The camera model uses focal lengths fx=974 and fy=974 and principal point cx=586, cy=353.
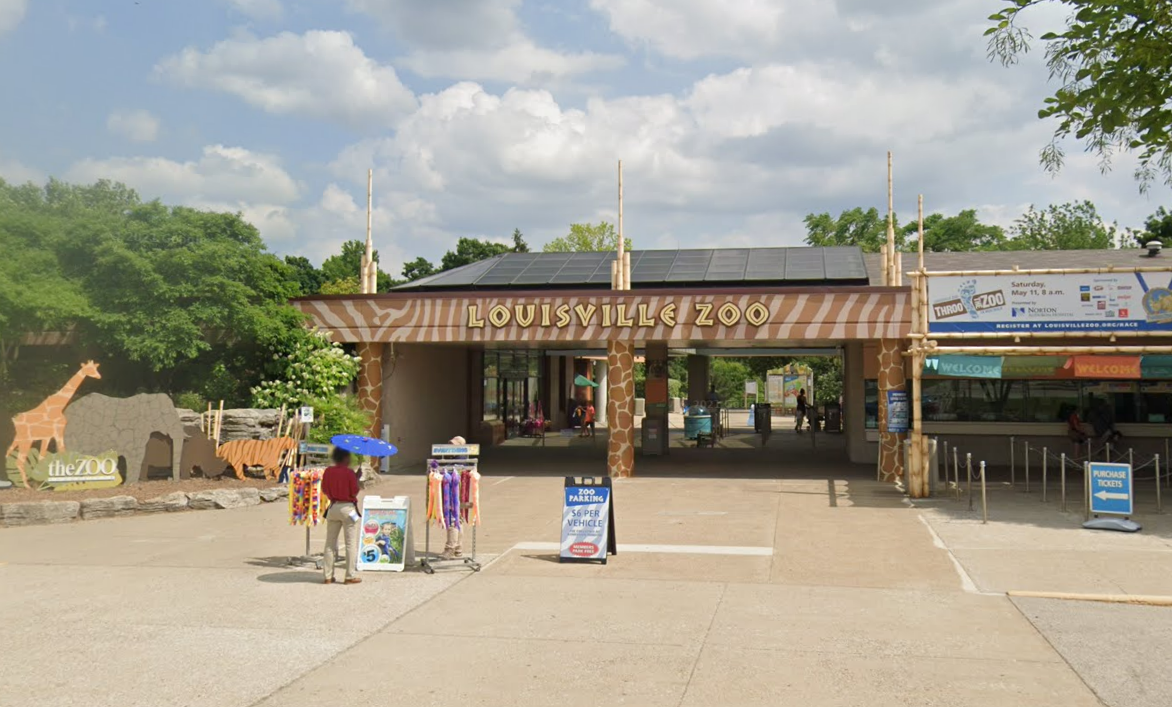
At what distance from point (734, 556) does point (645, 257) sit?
19496 mm

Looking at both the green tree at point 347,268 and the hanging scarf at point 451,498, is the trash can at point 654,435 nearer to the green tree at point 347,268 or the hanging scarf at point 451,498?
the hanging scarf at point 451,498

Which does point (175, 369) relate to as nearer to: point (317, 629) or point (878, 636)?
point (317, 629)

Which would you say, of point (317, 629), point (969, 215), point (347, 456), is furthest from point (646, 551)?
point (969, 215)

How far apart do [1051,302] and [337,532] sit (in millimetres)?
13472

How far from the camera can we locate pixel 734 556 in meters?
12.3

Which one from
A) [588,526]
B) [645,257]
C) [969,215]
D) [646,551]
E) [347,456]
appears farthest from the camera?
[969,215]

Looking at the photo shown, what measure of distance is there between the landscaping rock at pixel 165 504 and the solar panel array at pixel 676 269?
12.2m

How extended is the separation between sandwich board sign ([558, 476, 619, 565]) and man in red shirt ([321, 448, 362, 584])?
257 centimetres

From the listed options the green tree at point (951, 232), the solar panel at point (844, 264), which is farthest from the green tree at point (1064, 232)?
the solar panel at point (844, 264)

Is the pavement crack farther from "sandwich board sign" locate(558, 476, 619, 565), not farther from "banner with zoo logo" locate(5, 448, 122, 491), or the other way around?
"banner with zoo logo" locate(5, 448, 122, 491)

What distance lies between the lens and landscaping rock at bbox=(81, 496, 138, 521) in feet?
51.1

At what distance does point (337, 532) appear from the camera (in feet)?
35.3

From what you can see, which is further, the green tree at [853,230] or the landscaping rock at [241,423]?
the green tree at [853,230]

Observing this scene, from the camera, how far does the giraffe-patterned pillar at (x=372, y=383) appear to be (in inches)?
892
